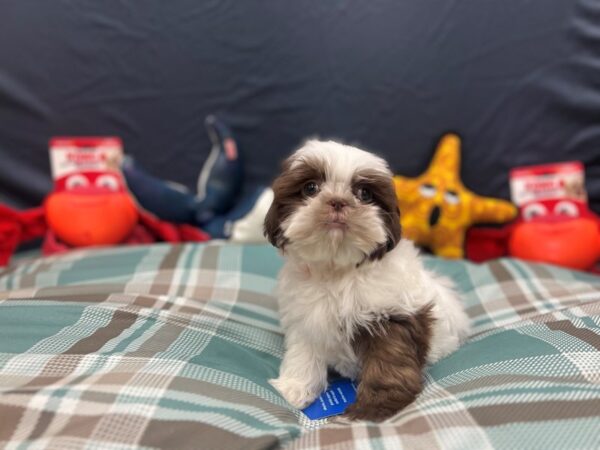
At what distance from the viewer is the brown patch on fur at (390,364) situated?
1.06 m

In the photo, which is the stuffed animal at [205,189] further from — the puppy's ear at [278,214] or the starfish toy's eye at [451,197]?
the puppy's ear at [278,214]

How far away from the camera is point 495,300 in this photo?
5.29 ft

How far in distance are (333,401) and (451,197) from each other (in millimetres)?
1215

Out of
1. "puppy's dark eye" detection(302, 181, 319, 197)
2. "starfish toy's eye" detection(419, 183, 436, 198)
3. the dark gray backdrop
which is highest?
the dark gray backdrop

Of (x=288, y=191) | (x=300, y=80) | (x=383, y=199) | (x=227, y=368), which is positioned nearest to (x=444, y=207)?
(x=300, y=80)

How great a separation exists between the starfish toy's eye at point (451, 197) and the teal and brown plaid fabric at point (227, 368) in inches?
16.3

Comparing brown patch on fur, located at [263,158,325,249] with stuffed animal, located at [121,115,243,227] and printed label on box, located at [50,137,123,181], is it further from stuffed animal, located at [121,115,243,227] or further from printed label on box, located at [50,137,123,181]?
printed label on box, located at [50,137,123,181]

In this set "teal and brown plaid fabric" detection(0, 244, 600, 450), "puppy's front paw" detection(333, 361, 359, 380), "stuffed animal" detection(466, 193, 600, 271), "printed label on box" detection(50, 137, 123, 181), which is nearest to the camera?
"teal and brown plaid fabric" detection(0, 244, 600, 450)

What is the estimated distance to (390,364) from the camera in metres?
1.10

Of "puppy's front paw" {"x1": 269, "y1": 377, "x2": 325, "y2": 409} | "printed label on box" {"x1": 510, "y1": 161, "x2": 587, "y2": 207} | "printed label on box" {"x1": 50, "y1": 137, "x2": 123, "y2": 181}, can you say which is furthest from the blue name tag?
"printed label on box" {"x1": 50, "y1": 137, "x2": 123, "y2": 181}

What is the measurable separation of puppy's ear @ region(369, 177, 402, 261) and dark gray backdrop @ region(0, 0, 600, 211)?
1.19 meters

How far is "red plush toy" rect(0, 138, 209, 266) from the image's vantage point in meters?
2.12

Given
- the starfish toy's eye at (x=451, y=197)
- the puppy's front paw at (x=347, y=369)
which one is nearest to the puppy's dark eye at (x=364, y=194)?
the puppy's front paw at (x=347, y=369)

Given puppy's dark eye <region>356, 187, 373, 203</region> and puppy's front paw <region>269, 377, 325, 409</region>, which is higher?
puppy's dark eye <region>356, 187, 373, 203</region>
